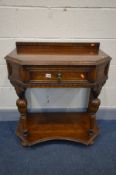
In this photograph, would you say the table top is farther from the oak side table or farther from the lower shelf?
the lower shelf

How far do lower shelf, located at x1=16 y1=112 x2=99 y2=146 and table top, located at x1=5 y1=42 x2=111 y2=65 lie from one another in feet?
1.86

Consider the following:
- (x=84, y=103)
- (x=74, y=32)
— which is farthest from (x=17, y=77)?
(x=84, y=103)

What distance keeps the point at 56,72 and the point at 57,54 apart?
18 cm

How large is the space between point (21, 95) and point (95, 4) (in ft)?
2.88

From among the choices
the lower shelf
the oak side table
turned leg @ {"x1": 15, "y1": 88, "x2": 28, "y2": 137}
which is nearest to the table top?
the oak side table

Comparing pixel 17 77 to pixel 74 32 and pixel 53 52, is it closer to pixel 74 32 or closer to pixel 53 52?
pixel 53 52

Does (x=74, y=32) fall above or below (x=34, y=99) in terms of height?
above

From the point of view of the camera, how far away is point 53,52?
1.28m

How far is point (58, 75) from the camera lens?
112cm

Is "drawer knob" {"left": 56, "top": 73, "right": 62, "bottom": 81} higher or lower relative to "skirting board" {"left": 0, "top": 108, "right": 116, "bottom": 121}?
higher

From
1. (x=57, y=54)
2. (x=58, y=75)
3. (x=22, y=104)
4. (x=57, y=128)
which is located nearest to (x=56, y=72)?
(x=58, y=75)

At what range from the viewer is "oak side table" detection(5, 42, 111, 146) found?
109cm

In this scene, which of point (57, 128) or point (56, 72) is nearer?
point (56, 72)

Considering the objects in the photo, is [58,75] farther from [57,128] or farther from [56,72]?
[57,128]
